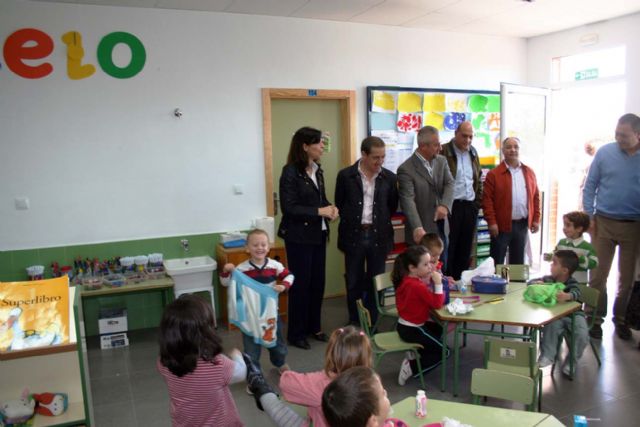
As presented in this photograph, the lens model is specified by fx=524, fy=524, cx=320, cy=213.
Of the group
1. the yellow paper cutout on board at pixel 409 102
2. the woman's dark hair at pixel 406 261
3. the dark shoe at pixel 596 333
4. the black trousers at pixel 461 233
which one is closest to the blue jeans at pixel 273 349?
the woman's dark hair at pixel 406 261

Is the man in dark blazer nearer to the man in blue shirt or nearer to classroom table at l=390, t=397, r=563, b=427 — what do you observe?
the man in blue shirt

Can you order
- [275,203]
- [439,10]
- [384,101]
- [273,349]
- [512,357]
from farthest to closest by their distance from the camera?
[384,101], [275,203], [439,10], [273,349], [512,357]

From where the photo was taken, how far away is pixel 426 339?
11.8 ft

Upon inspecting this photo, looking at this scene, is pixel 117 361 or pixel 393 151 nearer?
pixel 117 361

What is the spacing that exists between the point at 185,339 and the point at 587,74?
19.3ft

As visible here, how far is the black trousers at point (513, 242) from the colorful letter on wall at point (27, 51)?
4.33 meters

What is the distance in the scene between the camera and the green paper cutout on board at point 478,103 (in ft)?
20.5

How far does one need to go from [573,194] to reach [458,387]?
4512 mm

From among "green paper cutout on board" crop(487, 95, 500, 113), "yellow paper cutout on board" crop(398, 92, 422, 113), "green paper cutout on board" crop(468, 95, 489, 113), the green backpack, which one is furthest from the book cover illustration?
"green paper cutout on board" crop(487, 95, 500, 113)

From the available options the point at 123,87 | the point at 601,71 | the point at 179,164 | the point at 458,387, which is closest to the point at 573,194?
the point at 601,71

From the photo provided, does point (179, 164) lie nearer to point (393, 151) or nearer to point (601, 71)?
point (393, 151)

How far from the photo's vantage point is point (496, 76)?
6.47m

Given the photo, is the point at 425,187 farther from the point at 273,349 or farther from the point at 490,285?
the point at 273,349

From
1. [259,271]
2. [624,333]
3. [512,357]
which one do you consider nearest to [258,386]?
[512,357]
